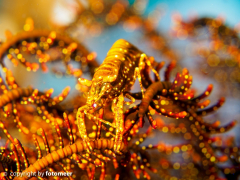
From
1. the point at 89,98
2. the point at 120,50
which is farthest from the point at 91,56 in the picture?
the point at 89,98

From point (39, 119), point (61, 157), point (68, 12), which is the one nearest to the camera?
point (61, 157)

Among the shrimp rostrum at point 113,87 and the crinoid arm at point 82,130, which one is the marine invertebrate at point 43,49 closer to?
the shrimp rostrum at point 113,87

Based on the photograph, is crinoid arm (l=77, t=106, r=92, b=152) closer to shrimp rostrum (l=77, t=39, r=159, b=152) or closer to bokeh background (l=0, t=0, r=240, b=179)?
shrimp rostrum (l=77, t=39, r=159, b=152)

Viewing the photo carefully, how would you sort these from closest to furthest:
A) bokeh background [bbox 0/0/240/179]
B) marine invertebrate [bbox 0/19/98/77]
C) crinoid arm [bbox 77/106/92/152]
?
crinoid arm [bbox 77/106/92/152]
marine invertebrate [bbox 0/19/98/77]
bokeh background [bbox 0/0/240/179]

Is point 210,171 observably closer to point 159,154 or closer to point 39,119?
point 159,154

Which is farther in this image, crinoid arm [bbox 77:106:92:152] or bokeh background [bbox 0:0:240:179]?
bokeh background [bbox 0:0:240:179]

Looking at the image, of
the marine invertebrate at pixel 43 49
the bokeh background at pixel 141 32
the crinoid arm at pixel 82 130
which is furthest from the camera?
the bokeh background at pixel 141 32
